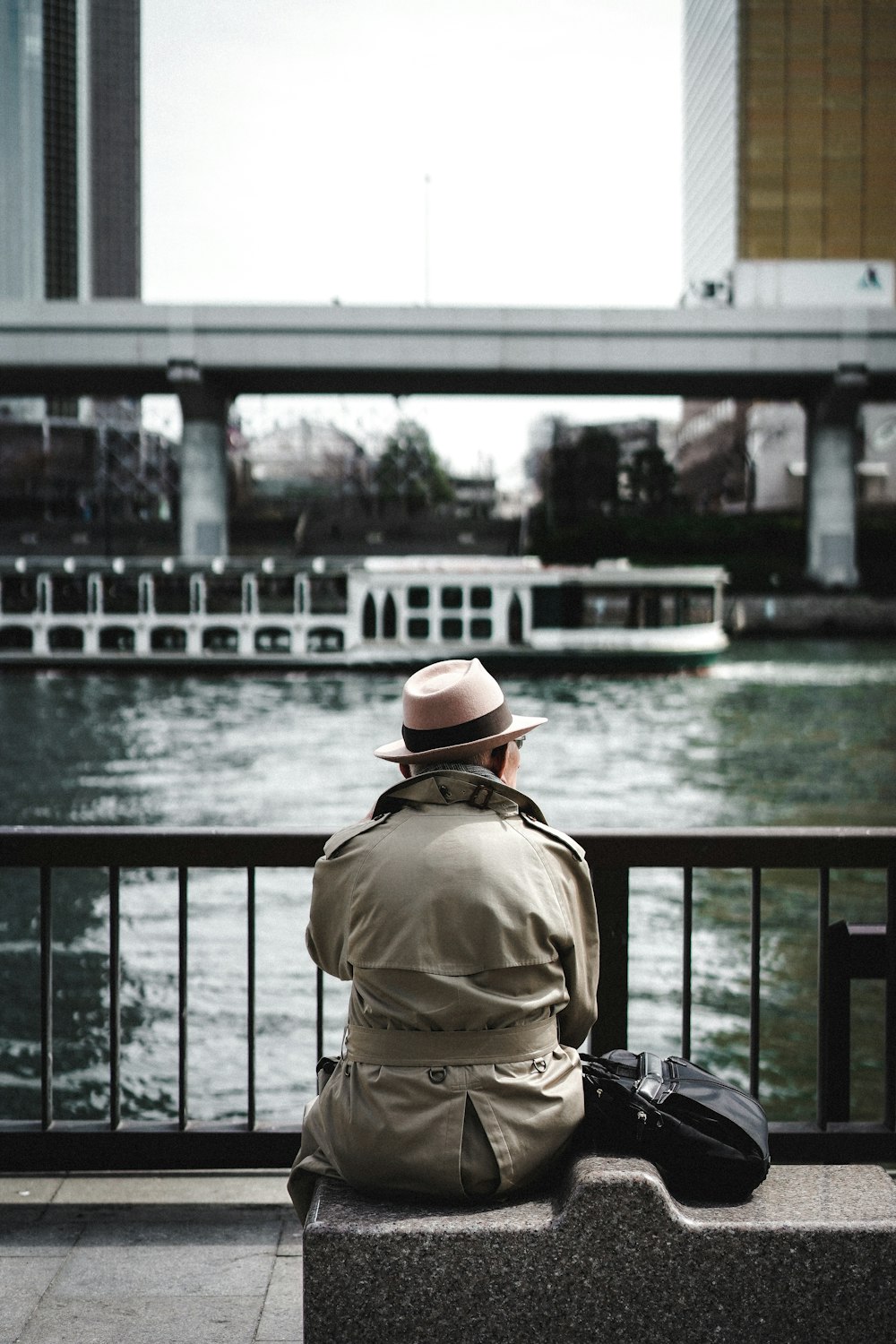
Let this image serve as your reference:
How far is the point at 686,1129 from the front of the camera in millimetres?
2732

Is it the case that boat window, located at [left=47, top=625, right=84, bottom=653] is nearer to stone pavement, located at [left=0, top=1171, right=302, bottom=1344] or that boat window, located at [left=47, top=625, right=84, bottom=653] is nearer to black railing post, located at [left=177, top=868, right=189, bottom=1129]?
black railing post, located at [left=177, top=868, right=189, bottom=1129]

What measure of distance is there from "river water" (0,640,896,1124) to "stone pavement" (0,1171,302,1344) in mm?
547

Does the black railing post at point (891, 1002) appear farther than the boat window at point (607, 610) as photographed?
No

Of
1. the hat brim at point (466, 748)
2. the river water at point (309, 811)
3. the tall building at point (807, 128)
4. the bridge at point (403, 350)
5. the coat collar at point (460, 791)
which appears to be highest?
the tall building at point (807, 128)

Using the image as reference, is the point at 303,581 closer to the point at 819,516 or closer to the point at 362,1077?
the point at 819,516

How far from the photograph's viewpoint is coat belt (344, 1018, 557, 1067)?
8.66 ft

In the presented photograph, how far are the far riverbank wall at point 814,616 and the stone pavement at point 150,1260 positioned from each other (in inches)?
2077

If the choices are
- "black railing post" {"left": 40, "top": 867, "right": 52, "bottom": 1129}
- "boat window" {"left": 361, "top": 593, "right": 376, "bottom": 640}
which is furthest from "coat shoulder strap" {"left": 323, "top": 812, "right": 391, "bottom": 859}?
"boat window" {"left": 361, "top": 593, "right": 376, "bottom": 640}

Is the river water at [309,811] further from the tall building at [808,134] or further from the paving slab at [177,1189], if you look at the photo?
the tall building at [808,134]

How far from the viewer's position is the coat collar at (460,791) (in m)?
2.71

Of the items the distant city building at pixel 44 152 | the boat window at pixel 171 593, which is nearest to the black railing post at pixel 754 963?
the boat window at pixel 171 593

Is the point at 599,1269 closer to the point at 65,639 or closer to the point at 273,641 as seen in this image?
the point at 273,641

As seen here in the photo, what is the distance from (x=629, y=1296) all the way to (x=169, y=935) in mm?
9241

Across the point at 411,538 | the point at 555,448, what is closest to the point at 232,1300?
the point at 411,538
